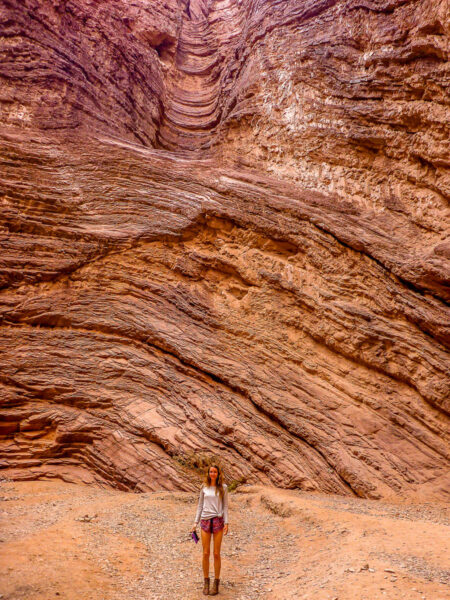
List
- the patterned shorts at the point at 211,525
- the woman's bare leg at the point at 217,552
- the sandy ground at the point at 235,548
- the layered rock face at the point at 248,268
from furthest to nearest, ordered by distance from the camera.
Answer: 1. the layered rock face at the point at 248,268
2. the patterned shorts at the point at 211,525
3. the woman's bare leg at the point at 217,552
4. the sandy ground at the point at 235,548

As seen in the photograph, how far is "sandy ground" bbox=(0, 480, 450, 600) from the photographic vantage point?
→ 5262 mm

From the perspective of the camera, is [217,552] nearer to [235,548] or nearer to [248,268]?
[235,548]

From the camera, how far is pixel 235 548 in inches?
293

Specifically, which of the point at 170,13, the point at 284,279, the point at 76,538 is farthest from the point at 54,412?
the point at 170,13

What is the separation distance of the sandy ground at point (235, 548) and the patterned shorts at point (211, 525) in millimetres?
804

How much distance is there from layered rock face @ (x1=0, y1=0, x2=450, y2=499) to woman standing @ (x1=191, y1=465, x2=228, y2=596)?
5.24 m

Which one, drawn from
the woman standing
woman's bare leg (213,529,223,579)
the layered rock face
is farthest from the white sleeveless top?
the layered rock face

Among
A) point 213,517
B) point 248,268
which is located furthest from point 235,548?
point 248,268

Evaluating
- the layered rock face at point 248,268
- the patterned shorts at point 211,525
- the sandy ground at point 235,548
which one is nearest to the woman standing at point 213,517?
the patterned shorts at point 211,525

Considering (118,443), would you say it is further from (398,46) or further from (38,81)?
(398,46)

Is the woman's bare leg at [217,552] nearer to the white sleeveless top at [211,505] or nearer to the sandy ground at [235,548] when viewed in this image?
the white sleeveless top at [211,505]

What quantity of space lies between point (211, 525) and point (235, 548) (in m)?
2.13

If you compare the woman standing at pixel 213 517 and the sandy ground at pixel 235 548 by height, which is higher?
the woman standing at pixel 213 517

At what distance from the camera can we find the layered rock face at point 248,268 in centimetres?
1147
